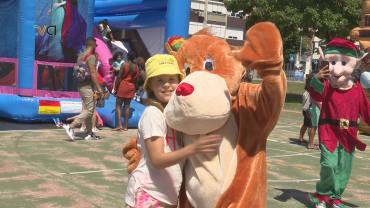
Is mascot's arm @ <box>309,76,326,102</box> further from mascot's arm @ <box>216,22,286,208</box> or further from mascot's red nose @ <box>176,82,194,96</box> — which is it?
mascot's red nose @ <box>176,82,194,96</box>

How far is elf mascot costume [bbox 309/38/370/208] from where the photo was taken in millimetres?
5121

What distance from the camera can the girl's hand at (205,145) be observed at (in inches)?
92.0

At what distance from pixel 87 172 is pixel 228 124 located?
4.00 meters

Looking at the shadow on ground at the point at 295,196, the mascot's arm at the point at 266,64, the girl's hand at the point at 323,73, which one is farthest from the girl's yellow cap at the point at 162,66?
the shadow on ground at the point at 295,196

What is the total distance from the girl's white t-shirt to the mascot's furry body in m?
0.07

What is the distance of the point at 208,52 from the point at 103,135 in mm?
6913

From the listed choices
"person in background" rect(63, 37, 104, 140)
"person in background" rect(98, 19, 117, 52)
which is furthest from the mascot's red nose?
"person in background" rect(98, 19, 117, 52)

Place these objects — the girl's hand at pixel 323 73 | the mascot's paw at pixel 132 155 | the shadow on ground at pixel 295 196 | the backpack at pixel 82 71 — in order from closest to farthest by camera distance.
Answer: the mascot's paw at pixel 132 155, the girl's hand at pixel 323 73, the shadow on ground at pixel 295 196, the backpack at pixel 82 71

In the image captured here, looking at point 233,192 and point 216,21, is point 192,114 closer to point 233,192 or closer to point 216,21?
point 233,192

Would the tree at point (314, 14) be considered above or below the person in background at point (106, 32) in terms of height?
above

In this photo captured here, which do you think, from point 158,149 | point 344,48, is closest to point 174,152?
point 158,149

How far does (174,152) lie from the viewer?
2396 millimetres

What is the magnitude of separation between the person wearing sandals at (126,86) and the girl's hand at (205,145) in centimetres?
787

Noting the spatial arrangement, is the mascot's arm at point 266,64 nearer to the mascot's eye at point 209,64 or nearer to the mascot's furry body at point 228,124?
the mascot's furry body at point 228,124
